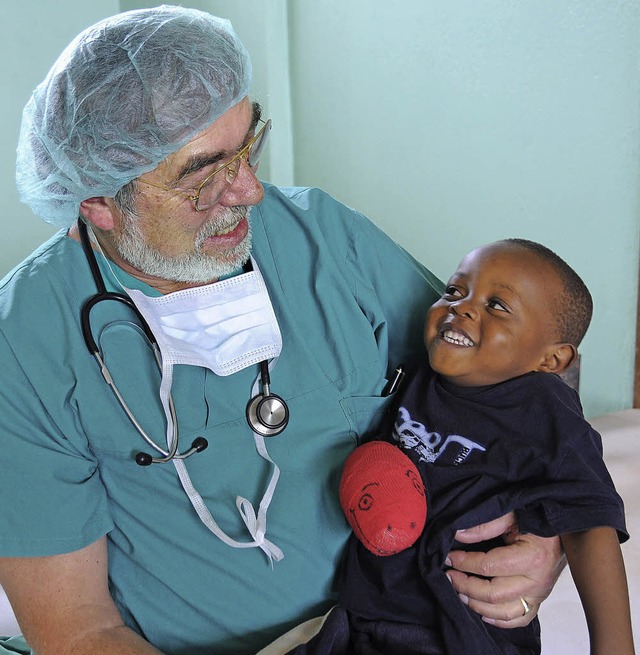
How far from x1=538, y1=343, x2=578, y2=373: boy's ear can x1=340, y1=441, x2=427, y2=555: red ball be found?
0.26m

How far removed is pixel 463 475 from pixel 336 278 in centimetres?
40

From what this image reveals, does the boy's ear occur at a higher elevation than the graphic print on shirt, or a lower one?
higher

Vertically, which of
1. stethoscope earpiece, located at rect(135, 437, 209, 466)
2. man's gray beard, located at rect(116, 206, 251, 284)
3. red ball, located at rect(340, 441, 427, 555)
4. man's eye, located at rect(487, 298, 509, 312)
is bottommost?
red ball, located at rect(340, 441, 427, 555)

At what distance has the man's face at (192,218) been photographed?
124 cm

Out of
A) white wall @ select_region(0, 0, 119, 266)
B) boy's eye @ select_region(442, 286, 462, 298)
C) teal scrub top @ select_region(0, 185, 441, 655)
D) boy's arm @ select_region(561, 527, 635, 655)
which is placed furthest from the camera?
white wall @ select_region(0, 0, 119, 266)

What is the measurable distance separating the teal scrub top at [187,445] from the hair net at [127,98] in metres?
0.15

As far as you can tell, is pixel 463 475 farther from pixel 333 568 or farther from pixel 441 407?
pixel 333 568

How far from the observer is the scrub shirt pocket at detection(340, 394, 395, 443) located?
4.53 ft

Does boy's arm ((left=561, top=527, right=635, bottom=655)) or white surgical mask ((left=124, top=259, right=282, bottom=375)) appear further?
white surgical mask ((left=124, top=259, right=282, bottom=375))

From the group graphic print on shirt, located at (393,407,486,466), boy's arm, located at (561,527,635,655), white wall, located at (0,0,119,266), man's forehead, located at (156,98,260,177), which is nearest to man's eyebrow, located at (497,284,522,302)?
graphic print on shirt, located at (393,407,486,466)

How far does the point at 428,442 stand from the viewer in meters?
1.29

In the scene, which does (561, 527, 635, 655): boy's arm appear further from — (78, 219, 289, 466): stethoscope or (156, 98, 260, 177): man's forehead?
(156, 98, 260, 177): man's forehead

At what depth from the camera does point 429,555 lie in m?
1.21

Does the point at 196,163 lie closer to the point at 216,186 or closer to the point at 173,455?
the point at 216,186
